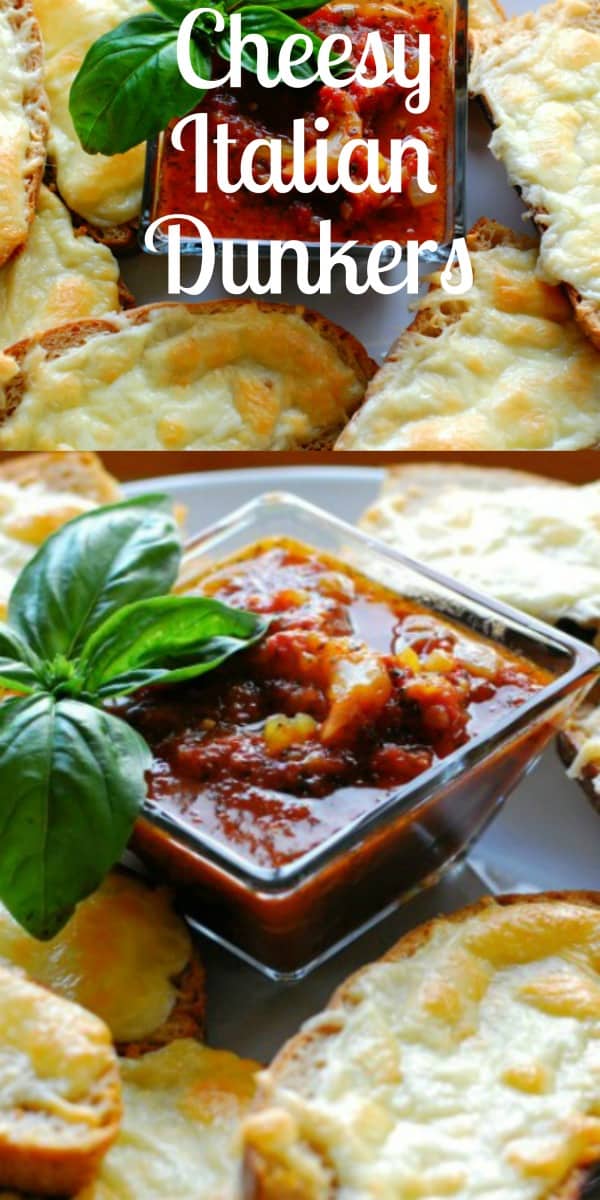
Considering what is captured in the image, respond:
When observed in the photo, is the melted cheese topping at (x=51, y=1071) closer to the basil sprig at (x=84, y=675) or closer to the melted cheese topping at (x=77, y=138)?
the basil sprig at (x=84, y=675)

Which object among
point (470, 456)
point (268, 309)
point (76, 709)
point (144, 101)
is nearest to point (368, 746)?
point (76, 709)

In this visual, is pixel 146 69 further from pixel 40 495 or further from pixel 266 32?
pixel 40 495

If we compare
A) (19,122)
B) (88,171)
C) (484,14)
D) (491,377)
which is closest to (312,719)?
(491,377)

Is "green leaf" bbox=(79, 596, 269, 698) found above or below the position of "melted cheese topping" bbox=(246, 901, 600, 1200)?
above

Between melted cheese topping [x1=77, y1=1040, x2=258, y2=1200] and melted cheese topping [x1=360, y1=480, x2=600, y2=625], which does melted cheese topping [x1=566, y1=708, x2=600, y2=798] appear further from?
melted cheese topping [x1=77, y1=1040, x2=258, y2=1200]

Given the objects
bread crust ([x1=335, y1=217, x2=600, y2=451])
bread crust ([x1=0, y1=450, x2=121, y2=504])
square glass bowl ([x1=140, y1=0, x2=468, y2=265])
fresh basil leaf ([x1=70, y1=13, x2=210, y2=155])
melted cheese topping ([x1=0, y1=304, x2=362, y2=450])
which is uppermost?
fresh basil leaf ([x1=70, y1=13, x2=210, y2=155])

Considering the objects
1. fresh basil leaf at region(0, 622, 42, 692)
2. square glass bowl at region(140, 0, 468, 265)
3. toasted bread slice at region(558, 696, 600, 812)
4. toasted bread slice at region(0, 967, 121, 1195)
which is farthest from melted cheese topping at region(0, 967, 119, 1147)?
square glass bowl at region(140, 0, 468, 265)
